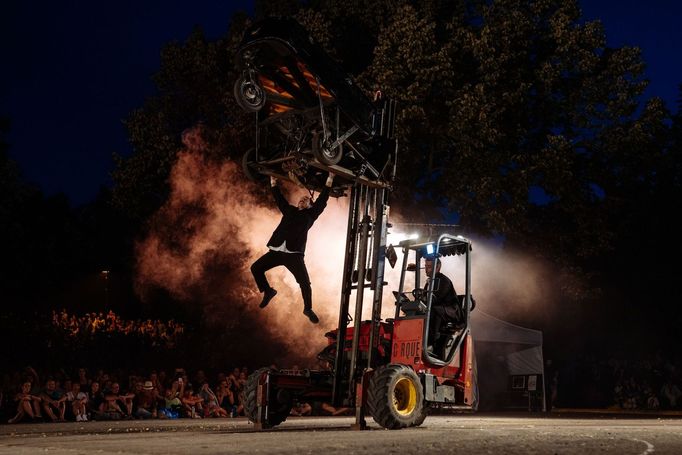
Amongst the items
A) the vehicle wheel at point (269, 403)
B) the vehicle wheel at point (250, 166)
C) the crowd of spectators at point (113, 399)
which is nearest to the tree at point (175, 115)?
the crowd of spectators at point (113, 399)

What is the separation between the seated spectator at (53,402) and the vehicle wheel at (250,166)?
27.8 feet

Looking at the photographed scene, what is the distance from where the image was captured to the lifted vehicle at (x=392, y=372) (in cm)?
1271

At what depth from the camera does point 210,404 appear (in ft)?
72.3

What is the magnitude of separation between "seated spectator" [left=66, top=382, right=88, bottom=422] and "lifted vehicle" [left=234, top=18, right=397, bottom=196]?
8.51 meters

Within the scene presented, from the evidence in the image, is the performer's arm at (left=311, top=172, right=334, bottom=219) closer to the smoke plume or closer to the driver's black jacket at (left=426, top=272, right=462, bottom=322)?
the driver's black jacket at (left=426, top=272, right=462, bottom=322)

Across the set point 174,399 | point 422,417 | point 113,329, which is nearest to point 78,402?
point 174,399

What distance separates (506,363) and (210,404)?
965cm

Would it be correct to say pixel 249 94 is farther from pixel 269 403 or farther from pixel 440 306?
pixel 269 403

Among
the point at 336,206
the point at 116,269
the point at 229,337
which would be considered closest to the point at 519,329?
the point at 336,206

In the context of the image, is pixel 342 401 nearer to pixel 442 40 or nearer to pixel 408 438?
pixel 408 438

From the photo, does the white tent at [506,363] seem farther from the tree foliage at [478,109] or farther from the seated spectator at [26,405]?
the seated spectator at [26,405]

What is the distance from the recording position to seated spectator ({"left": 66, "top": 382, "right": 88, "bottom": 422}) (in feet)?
63.0

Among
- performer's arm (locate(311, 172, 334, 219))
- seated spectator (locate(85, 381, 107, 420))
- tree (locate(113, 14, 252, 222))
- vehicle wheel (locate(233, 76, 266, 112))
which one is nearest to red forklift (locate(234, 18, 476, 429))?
vehicle wheel (locate(233, 76, 266, 112))

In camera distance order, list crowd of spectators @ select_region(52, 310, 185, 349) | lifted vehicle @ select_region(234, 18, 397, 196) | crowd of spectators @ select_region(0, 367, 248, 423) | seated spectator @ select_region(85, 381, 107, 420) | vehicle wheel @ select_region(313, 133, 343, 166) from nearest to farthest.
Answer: lifted vehicle @ select_region(234, 18, 397, 196) → vehicle wheel @ select_region(313, 133, 343, 166) → crowd of spectators @ select_region(0, 367, 248, 423) → seated spectator @ select_region(85, 381, 107, 420) → crowd of spectators @ select_region(52, 310, 185, 349)
